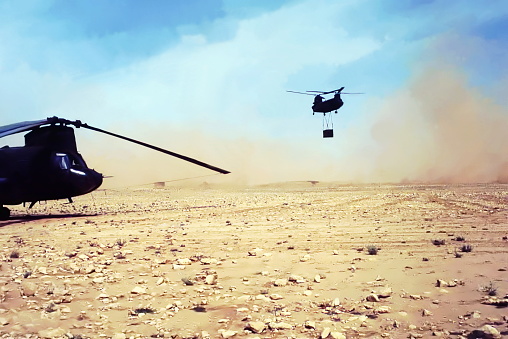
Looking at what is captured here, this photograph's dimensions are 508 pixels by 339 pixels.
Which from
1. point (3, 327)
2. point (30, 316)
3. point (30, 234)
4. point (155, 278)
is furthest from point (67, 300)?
point (30, 234)

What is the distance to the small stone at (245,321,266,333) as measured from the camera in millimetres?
4797

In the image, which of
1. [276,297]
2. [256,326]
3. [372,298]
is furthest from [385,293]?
[256,326]

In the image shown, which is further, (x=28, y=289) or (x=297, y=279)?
(x=297, y=279)

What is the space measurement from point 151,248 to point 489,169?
6531 cm

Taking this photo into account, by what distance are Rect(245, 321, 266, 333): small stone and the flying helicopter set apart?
37.1 feet

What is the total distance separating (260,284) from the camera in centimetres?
665

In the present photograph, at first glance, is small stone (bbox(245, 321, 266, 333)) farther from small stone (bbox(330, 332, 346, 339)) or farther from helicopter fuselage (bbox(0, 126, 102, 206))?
helicopter fuselage (bbox(0, 126, 102, 206))

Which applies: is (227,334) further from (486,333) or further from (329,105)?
(329,105)

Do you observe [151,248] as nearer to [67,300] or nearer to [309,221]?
[67,300]

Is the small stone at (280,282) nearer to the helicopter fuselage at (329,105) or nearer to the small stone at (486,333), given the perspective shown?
the small stone at (486,333)

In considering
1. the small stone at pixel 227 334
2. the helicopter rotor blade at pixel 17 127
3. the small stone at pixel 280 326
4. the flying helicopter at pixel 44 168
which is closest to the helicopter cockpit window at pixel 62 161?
the flying helicopter at pixel 44 168

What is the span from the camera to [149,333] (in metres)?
4.82

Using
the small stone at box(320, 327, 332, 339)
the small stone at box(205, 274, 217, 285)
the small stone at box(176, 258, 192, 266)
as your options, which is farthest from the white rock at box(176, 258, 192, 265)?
the small stone at box(320, 327, 332, 339)

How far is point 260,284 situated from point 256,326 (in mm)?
1814
